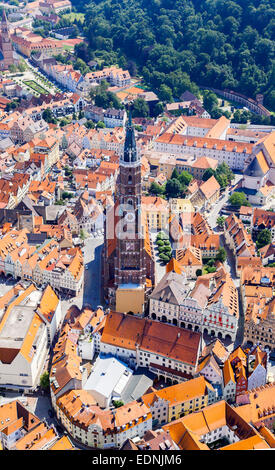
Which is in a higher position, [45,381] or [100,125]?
[45,381]

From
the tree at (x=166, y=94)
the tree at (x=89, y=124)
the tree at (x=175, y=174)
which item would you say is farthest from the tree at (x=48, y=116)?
the tree at (x=175, y=174)

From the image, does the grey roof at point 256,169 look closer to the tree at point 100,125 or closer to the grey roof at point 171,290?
the grey roof at point 171,290

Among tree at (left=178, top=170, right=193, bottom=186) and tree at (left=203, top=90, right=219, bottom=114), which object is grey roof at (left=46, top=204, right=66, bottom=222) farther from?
tree at (left=203, top=90, right=219, bottom=114)

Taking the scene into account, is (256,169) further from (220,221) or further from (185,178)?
(220,221)

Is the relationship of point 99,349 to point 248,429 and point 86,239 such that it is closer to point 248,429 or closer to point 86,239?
point 248,429

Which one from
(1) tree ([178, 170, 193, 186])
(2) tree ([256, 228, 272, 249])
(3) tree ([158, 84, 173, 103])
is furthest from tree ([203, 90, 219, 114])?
(2) tree ([256, 228, 272, 249])

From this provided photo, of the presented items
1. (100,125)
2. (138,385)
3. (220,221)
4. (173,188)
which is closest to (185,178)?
(173,188)
